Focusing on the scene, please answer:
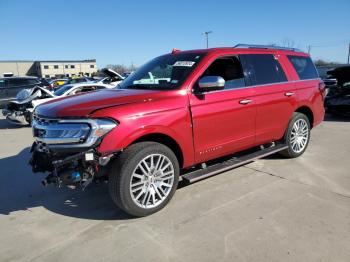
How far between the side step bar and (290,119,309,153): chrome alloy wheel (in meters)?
0.33

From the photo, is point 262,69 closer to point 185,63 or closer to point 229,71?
point 229,71

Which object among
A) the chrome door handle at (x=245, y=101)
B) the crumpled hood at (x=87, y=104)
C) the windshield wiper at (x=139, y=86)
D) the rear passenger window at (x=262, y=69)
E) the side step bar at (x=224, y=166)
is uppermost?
the rear passenger window at (x=262, y=69)

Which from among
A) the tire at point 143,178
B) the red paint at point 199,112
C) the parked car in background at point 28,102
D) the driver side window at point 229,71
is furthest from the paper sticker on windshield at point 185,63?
the parked car in background at point 28,102

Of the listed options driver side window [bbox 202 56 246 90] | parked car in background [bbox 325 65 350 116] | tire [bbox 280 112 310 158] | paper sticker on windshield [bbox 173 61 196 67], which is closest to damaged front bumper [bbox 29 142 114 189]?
paper sticker on windshield [bbox 173 61 196 67]

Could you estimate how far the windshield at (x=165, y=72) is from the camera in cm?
415

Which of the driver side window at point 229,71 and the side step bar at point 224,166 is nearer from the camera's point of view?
the side step bar at point 224,166

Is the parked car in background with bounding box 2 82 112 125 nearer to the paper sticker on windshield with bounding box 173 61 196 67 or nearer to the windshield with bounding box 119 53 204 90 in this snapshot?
the windshield with bounding box 119 53 204 90

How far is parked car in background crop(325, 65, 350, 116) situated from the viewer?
9.77 meters

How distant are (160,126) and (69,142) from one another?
101cm

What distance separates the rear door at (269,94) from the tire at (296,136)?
15 centimetres

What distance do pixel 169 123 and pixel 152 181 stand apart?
72 cm

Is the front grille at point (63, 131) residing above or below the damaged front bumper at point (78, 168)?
above

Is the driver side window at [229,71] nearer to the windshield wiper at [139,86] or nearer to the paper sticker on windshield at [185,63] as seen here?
the paper sticker on windshield at [185,63]

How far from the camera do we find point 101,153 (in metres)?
3.32
